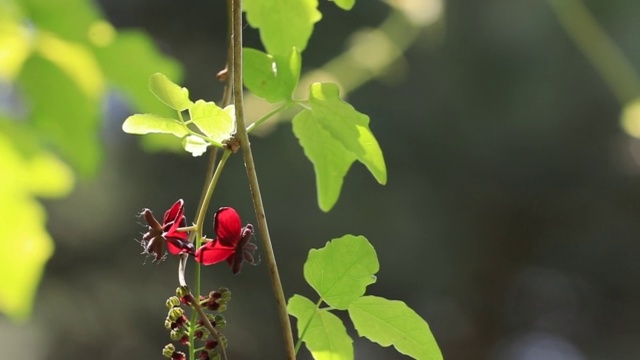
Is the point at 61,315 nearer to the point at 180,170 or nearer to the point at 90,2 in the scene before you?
the point at 180,170

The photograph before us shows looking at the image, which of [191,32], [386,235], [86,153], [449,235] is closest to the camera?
[86,153]

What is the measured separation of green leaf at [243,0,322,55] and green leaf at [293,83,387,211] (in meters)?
0.03

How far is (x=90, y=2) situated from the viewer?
0.34m

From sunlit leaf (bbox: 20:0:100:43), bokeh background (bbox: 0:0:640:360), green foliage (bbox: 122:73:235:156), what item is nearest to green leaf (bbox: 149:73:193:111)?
green foliage (bbox: 122:73:235:156)

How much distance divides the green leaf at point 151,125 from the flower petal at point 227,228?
0.09 feet

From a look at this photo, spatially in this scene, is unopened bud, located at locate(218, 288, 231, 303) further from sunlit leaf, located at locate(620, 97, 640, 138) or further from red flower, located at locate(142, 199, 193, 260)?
sunlit leaf, located at locate(620, 97, 640, 138)

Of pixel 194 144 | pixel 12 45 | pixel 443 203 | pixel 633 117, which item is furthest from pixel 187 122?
pixel 443 203

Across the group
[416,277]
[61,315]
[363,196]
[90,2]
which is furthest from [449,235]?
[90,2]

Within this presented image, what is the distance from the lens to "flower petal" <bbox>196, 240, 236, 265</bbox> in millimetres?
224

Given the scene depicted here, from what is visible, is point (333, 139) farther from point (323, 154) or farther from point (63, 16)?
point (63, 16)

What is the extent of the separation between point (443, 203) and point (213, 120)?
162cm

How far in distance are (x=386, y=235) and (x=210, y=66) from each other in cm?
53

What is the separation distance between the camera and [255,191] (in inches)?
8.6

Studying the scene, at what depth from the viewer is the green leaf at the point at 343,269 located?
232 millimetres
